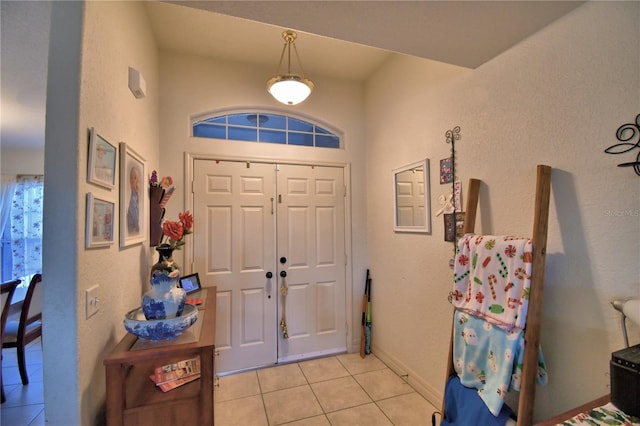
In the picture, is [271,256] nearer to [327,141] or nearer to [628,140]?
[327,141]

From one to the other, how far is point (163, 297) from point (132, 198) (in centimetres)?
72

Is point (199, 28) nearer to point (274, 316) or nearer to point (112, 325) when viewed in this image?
point (112, 325)

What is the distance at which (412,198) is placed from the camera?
2.45 metres

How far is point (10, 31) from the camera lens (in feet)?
5.58

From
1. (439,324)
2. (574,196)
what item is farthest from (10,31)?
(439,324)

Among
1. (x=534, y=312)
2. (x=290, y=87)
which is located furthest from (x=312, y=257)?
(x=534, y=312)

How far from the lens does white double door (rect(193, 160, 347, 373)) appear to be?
2.71 metres

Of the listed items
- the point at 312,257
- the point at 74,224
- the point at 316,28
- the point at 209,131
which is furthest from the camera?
the point at 312,257

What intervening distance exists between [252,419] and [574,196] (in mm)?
2488

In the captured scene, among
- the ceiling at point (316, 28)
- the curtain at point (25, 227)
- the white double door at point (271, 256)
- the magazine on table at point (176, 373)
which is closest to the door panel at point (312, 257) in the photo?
the white double door at point (271, 256)

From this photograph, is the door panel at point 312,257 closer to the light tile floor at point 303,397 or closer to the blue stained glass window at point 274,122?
the light tile floor at point 303,397

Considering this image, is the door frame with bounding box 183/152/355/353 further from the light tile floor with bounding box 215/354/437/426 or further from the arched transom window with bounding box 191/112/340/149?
the light tile floor with bounding box 215/354/437/426

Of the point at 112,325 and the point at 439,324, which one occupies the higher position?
the point at 112,325

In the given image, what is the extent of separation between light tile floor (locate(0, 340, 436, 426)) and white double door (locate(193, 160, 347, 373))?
250 millimetres
